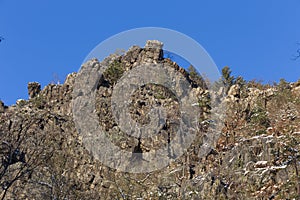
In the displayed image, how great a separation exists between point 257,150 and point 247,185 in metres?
3.27

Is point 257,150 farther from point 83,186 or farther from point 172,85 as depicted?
point 172,85

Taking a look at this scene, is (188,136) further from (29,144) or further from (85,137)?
(29,144)

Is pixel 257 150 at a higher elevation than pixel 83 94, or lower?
lower

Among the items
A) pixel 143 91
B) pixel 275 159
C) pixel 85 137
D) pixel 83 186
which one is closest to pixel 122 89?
pixel 143 91

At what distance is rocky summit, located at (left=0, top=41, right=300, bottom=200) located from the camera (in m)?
20.5

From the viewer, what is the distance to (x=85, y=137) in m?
30.6

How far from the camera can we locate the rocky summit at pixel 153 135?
2055cm

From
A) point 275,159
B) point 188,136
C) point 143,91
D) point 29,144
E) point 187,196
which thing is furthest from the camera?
point 143,91

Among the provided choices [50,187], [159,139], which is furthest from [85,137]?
[50,187]

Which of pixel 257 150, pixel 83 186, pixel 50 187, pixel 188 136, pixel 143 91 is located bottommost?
pixel 50 187

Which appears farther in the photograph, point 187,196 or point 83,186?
point 83,186

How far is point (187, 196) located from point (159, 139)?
10.1 m

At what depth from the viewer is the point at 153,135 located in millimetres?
30547

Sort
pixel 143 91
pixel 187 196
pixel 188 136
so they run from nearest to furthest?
pixel 187 196 → pixel 188 136 → pixel 143 91
